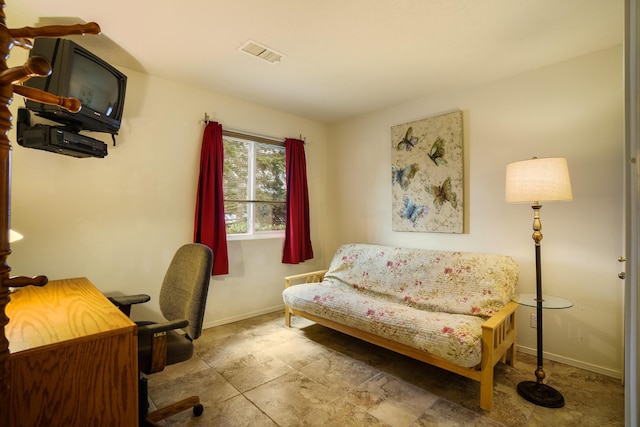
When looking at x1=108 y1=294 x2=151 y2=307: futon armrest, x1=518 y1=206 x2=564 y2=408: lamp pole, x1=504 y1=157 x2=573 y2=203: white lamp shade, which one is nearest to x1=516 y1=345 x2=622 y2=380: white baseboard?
x1=518 y1=206 x2=564 y2=408: lamp pole

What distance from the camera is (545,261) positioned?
2.53m

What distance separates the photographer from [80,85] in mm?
1925

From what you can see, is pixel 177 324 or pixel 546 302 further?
pixel 546 302

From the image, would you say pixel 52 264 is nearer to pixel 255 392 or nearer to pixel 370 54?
pixel 255 392

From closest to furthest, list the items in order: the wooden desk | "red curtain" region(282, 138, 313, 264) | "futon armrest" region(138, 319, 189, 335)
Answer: the wooden desk < "futon armrest" region(138, 319, 189, 335) < "red curtain" region(282, 138, 313, 264)

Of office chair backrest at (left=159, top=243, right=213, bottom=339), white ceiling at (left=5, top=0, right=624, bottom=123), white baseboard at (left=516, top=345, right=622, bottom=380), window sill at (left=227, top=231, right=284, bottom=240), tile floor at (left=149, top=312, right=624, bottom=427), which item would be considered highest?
white ceiling at (left=5, top=0, right=624, bottom=123)

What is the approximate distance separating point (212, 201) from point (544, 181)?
2826 millimetres

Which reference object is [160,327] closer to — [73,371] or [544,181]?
[73,371]

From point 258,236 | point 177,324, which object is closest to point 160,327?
point 177,324

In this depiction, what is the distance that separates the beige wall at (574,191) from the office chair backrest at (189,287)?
2382mm

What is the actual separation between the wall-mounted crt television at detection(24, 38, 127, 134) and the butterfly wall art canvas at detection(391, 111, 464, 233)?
2716 millimetres

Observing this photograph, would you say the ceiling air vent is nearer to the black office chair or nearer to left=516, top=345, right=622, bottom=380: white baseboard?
the black office chair

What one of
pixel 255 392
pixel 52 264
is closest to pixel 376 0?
pixel 255 392

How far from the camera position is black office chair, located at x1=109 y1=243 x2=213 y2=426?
59.2 inches
